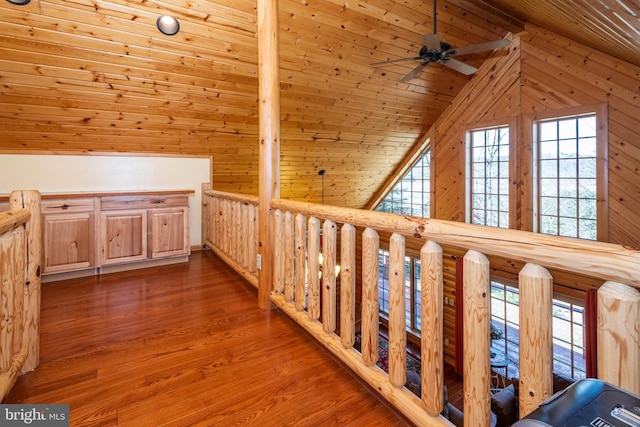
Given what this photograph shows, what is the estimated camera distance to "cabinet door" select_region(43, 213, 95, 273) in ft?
10.4

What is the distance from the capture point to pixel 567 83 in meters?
4.46

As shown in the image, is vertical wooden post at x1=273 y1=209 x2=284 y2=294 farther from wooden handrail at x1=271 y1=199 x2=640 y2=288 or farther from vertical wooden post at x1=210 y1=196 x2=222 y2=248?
vertical wooden post at x1=210 y1=196 x2=222 y2=248

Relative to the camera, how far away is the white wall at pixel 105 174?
3633 millimetres

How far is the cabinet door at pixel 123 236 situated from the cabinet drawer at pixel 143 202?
6 cm

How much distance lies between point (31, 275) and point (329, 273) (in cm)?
146

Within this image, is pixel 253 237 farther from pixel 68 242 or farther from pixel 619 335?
pixel 619 335

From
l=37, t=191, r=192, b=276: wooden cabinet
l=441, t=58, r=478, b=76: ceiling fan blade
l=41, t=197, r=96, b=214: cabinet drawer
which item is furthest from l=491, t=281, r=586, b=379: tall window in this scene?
l=41, t=197, r=96, b=214: cabinet drawer

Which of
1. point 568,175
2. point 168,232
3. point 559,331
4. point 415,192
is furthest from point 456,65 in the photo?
point 559,331

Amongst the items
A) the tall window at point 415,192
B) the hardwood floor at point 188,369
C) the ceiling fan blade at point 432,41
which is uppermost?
the ceiling fan blade at point 432,41

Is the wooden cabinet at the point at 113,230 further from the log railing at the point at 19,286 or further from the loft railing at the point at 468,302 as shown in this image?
the loft railing at the point at 468,302

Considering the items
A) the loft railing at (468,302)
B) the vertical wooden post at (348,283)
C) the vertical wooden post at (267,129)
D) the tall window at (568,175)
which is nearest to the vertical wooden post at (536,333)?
the loft railing at (468,302)

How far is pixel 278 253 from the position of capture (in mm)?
2311

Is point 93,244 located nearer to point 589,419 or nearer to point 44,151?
point 44,151

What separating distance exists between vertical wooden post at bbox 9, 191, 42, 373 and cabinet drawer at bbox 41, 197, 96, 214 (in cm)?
181
